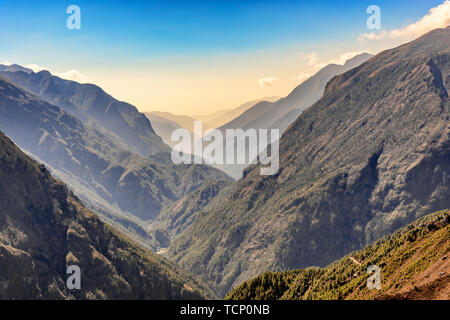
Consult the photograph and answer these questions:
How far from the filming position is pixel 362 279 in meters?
175

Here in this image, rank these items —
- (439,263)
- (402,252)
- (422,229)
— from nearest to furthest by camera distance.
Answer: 1. (439,263)
2. (402,252)
3. (422,229)
